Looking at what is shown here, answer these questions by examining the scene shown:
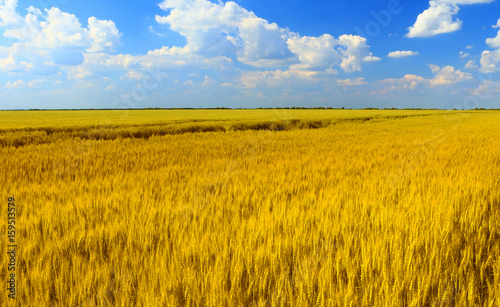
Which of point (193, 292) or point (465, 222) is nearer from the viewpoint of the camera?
point (193, 292)

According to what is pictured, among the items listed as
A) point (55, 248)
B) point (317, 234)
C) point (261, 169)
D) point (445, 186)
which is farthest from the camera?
point (261, 169)

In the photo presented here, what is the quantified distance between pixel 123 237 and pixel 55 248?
1.38 ft

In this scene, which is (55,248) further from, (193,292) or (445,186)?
(445,186)

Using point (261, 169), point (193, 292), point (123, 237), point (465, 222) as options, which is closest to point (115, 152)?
point (261, 169)

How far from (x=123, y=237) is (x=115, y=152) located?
5.81 meters

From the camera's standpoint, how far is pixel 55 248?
1.87m

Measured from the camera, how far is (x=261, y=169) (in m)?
5.10

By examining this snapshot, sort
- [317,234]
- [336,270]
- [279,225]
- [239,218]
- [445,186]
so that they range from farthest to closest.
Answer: [445,186] → [239,218] → [279,225] → [317,234] → [336,270]

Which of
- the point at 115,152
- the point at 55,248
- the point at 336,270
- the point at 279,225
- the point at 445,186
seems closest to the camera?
the point at 336,270

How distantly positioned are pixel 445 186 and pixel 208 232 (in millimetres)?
3317

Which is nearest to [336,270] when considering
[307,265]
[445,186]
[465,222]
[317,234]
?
[307,265]

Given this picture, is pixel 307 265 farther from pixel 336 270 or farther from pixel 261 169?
pixel 261 169

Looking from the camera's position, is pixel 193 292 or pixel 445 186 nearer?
pixel 193 292

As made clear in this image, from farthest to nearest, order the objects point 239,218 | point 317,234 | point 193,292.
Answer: point 239,218 < point 317,234 < point 193,292
